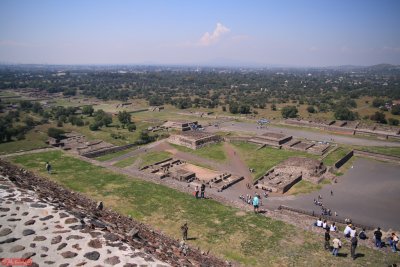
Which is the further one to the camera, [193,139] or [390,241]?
[193,139]

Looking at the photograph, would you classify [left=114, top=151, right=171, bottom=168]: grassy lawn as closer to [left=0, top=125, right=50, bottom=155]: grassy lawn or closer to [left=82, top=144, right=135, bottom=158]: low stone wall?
[left=82, top=144, right=135, bottom=158]: low stone wall

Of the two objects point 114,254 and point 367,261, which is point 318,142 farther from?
point 114,254

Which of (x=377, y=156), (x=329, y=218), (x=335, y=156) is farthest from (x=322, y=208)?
(x=377, y=156)

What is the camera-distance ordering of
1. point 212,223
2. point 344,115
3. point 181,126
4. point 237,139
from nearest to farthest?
point 212,223 < point 237,139 < point 181,126 < point 344,115

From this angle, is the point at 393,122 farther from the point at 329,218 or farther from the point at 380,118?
the point at 329,218

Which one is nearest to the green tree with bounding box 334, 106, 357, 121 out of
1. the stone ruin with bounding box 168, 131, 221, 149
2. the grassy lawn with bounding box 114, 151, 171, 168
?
the stone ruin with bounding box 168, 131, 221, 149

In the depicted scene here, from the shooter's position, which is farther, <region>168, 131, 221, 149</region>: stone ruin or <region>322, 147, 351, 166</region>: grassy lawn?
<region>168, 131, 221, 149</region>: stone ruin
